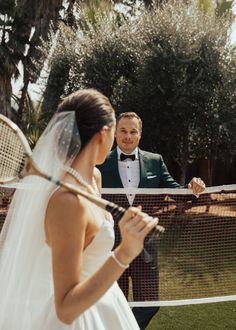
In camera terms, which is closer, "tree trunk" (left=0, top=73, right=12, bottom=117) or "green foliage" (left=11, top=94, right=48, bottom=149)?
"tree trunk" (left=0, top=73, right=12, bottom=117)

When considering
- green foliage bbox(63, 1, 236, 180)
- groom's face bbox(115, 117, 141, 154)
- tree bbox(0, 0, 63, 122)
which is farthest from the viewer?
tree bbox(0, 0, 63, 122)

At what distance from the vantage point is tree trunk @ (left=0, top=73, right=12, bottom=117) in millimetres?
19695

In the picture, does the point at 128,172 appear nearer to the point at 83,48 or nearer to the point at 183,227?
the point at 183,227

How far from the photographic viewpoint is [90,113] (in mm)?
2152

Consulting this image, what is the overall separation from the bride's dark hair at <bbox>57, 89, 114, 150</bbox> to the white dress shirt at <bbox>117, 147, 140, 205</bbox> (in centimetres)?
248

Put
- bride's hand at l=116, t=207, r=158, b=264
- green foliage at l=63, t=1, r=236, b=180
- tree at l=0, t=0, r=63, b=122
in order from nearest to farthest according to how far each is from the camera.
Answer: bride's hand at l=116, t=207, r=158, b=264
green foliage at l=63, t=1, r=236, b=180
tree at l=0, t=0, r=63, b=122

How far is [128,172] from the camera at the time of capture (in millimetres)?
4832

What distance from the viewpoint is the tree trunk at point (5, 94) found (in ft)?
64.6

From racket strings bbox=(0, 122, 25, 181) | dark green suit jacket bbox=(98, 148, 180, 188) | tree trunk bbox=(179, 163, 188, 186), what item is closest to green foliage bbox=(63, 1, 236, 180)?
tree trunk bbox=(179, 163, 188, 186)

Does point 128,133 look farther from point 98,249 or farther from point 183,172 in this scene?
point 183,172

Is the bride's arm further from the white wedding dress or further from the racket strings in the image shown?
the racket strings

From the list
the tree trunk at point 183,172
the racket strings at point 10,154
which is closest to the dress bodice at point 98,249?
the racket strings at point 10,154

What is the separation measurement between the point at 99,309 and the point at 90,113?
1018mm

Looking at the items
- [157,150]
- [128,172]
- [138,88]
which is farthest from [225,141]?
[128,172]
